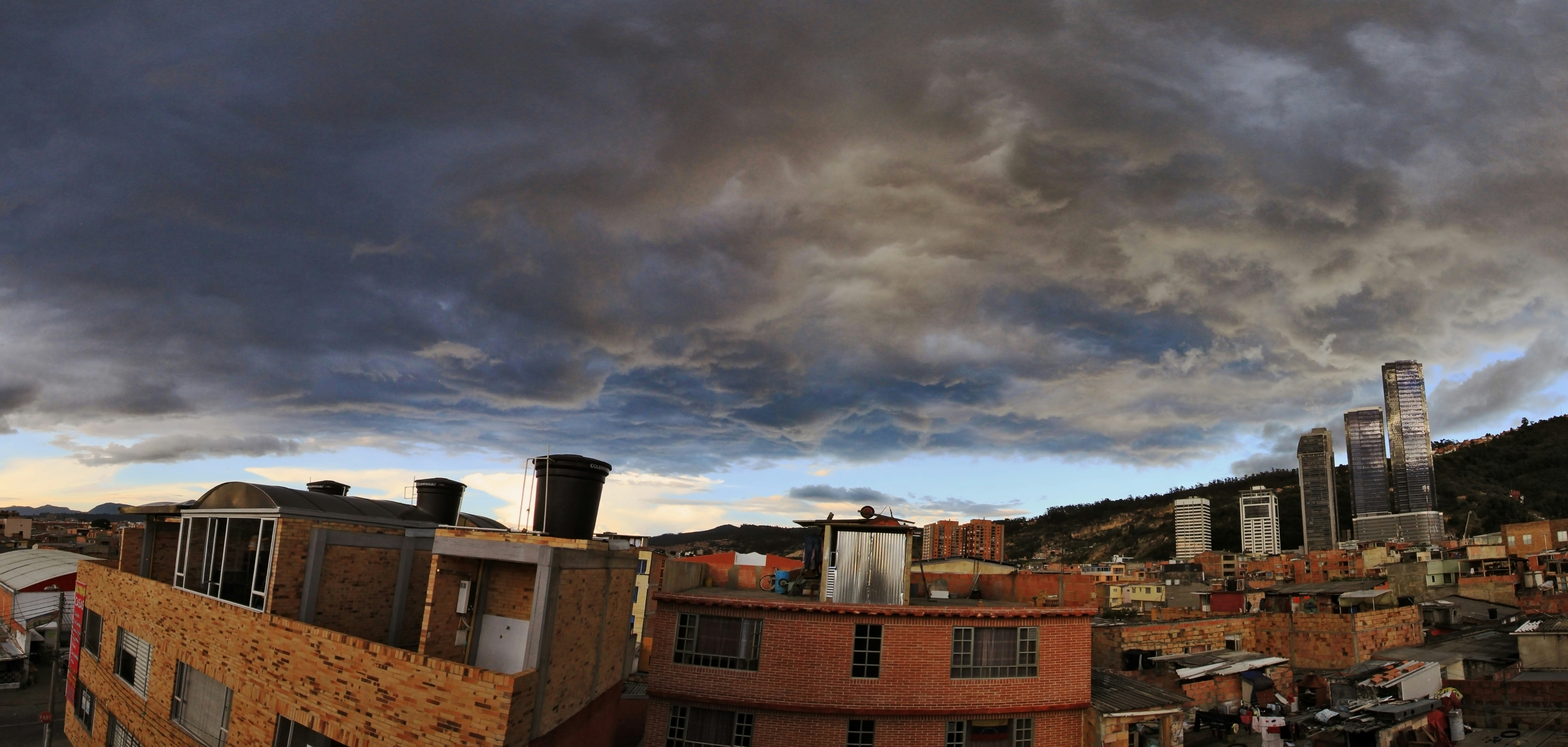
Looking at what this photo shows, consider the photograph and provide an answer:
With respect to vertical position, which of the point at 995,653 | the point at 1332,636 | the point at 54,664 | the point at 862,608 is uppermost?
the point at 862,608

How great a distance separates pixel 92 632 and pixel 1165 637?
49837 mm

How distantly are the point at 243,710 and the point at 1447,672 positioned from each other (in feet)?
163

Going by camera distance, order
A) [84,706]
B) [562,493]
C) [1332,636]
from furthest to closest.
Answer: [1332,636] → [84,706] → [562,493]

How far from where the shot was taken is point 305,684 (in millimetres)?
17031

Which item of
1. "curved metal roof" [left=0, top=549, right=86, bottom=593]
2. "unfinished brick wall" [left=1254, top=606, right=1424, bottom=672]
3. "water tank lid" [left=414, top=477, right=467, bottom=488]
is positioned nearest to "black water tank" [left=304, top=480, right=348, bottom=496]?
"water tank lid" [left=414, top=477, right=467, bottom=488]

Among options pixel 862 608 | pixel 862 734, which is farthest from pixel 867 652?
pixel 862 734

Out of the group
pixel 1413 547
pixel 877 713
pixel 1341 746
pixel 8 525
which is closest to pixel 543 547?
pixel 877 713

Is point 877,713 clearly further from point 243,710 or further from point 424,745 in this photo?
point 243,710

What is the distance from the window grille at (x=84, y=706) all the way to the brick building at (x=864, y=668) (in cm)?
2096

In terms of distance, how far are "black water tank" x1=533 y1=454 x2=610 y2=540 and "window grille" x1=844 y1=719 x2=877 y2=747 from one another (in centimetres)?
1048

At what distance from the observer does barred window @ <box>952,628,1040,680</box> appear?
25500 millimetres

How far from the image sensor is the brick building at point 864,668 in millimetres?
24859

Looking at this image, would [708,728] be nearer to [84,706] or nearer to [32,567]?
[84,706]

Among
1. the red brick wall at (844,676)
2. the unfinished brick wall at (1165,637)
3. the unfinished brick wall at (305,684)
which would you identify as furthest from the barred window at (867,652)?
the unfinished brick wall at (1165,637)
